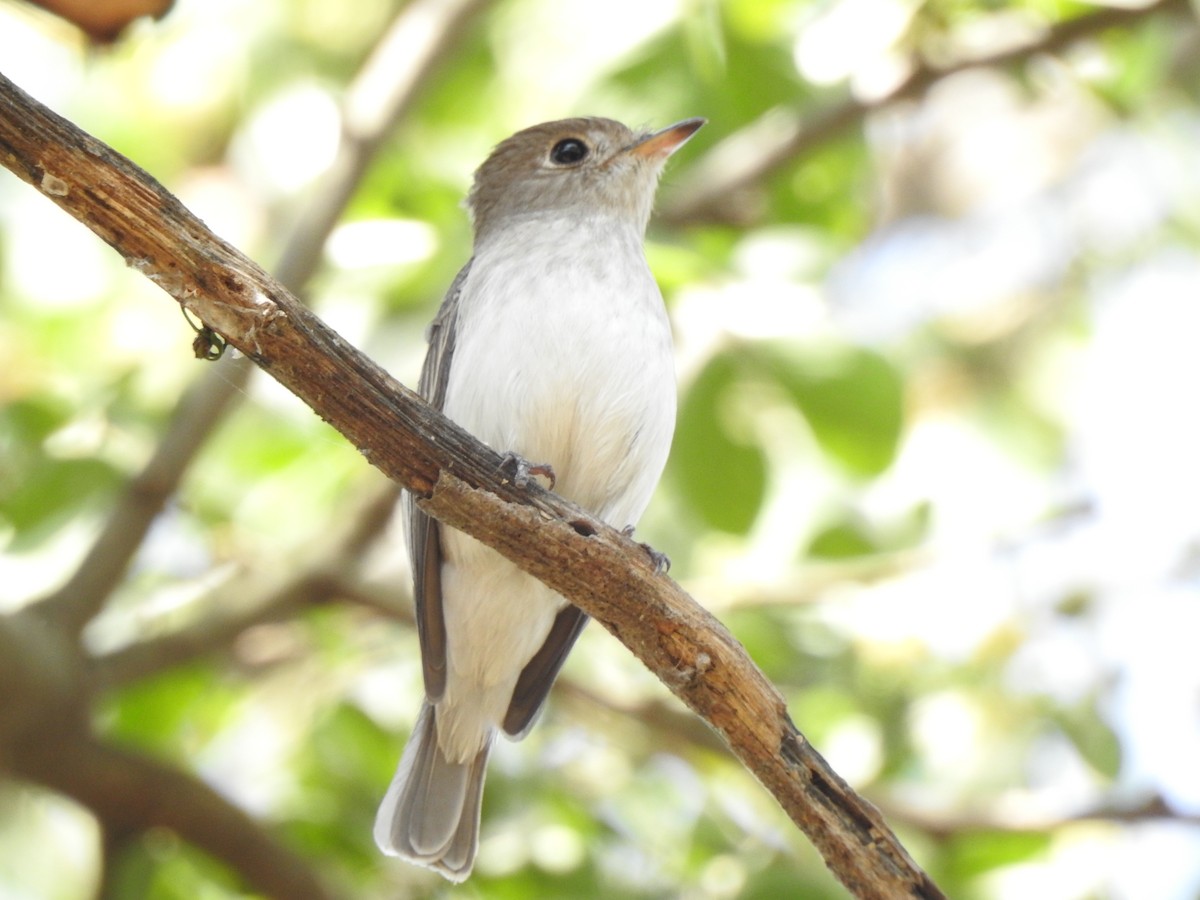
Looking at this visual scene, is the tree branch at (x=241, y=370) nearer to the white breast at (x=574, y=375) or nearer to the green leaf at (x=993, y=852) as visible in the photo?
the white breast at (x=574, y=375)

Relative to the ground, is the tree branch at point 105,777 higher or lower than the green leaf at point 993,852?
lower

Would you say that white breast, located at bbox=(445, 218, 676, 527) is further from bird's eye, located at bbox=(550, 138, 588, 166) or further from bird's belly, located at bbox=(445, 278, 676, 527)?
bird's eye, located at bbox=(550, 138, 588, 166)

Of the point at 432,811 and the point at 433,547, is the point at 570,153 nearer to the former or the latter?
the point at 433,547

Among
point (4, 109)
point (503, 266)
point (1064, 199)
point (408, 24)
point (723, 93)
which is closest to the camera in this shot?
point (4, 109)

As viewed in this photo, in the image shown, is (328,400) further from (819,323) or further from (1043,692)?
(1043,692)

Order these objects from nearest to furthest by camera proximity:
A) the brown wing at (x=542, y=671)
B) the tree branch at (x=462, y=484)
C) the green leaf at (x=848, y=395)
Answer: the tree branch at (x=462, y=484) → the green leaf at (x=848, y=395) → the brown wing at (x=542, y=671)

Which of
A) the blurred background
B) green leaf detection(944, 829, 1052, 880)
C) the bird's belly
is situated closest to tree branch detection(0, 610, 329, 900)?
the blurred background

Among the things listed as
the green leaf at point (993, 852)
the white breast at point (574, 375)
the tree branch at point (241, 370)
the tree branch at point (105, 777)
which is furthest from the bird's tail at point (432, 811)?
the green leaf at point (993, 852)

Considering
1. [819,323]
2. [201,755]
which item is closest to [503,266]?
[819,323]
